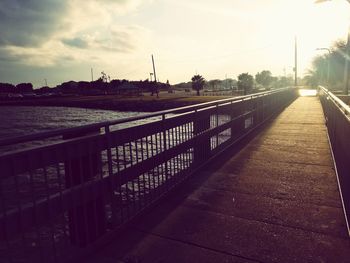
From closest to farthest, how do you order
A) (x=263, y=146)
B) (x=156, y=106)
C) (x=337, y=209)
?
(x=337, y=209), (x=263, y=146), (x=156, y=106)

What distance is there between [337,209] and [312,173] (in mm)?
1732

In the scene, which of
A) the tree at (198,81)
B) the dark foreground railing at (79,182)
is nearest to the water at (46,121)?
the dark foreground railing at (79,182)

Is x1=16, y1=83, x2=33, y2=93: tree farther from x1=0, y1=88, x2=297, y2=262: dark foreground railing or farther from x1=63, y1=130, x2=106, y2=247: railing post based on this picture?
x1=63, y1=130, x2=106, y2=247: railing post

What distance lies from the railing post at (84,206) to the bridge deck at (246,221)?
0.90 ft

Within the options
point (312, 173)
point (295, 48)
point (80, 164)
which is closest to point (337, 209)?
point (312, 173)

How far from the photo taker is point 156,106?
176 feet

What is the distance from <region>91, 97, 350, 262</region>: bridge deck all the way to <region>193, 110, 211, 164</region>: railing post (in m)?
0.34

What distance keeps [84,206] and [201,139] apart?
3.45 meters

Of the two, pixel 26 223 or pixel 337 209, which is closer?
pixel 26 223

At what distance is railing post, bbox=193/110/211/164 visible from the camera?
20.2 ft

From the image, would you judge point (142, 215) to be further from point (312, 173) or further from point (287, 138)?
point (287, 138)

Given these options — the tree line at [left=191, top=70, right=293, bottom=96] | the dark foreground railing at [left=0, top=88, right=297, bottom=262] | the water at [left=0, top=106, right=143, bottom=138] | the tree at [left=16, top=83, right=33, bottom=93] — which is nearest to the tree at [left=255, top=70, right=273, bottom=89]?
the tree line at [left=191, top=70, right=293, bottom=96]

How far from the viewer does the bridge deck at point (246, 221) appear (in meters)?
3.25

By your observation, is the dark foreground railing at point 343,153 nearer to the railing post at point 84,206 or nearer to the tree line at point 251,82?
the railing post at point 84,206
